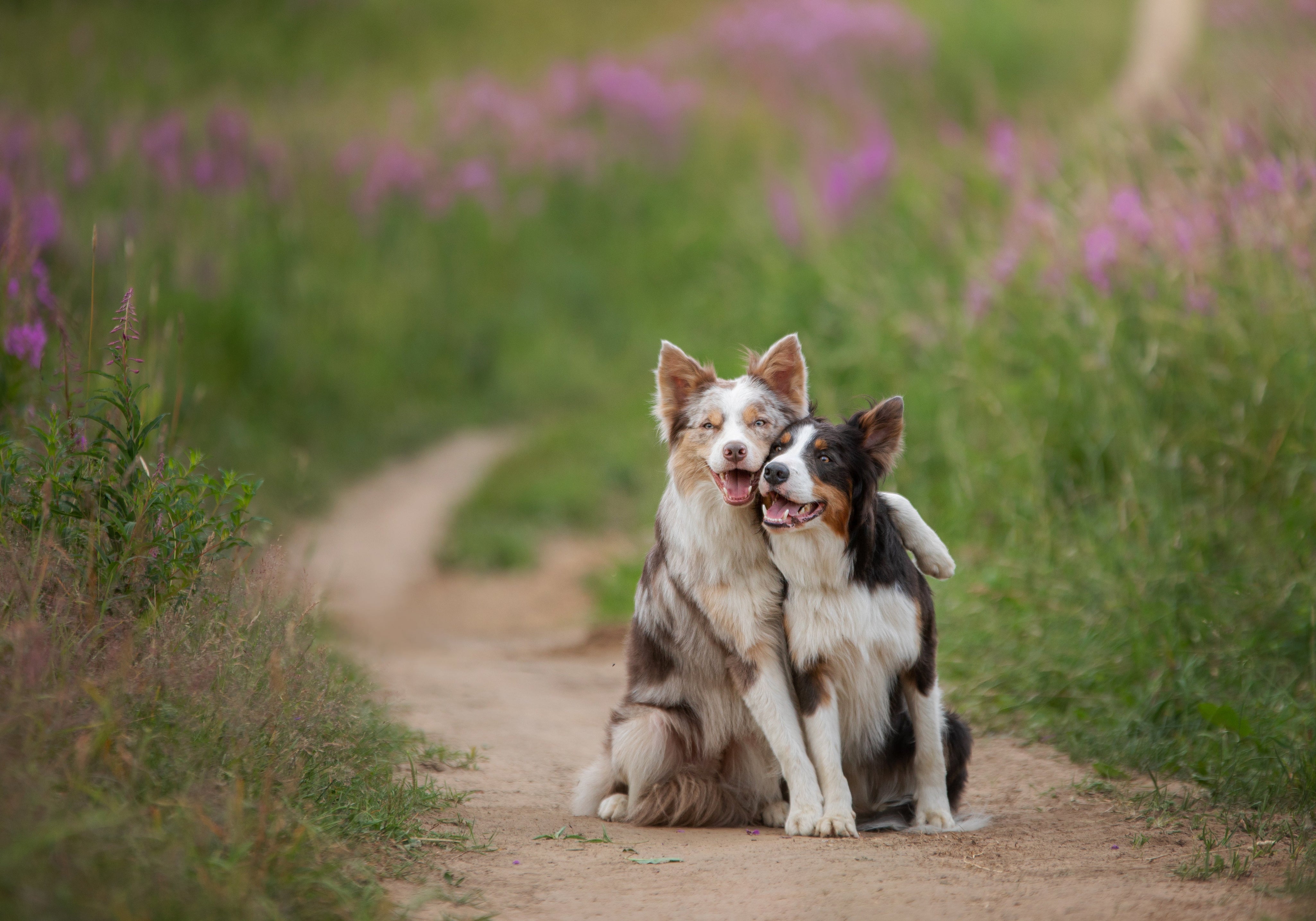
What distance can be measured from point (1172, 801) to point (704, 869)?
1.95 m

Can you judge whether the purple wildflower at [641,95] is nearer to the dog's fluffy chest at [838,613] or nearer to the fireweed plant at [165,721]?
the fireweed plant at [165,721]

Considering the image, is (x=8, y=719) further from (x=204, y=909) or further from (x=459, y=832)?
(x=459, y=832)

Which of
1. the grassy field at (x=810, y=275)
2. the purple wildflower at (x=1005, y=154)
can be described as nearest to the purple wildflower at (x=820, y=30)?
the grassy field at (x=810, y=275)

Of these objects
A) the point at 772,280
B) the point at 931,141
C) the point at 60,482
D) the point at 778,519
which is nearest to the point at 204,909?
the point at 60,482

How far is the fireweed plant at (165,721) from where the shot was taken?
2.60m

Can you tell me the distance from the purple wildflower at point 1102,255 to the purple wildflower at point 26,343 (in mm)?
5851

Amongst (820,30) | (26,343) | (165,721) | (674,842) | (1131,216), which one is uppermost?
(820,30)

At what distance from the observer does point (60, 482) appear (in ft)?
12.5

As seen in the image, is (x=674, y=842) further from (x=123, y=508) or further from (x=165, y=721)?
(x=123, y=508)

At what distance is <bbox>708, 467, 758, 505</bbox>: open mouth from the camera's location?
4039mm

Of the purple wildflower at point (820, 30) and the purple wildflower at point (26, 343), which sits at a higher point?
the purple wildflower at point (820, 30)

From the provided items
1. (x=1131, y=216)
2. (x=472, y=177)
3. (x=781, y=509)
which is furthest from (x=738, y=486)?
(x=472, y=177)

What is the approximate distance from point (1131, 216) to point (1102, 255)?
370 mm

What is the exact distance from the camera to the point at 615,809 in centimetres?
440
